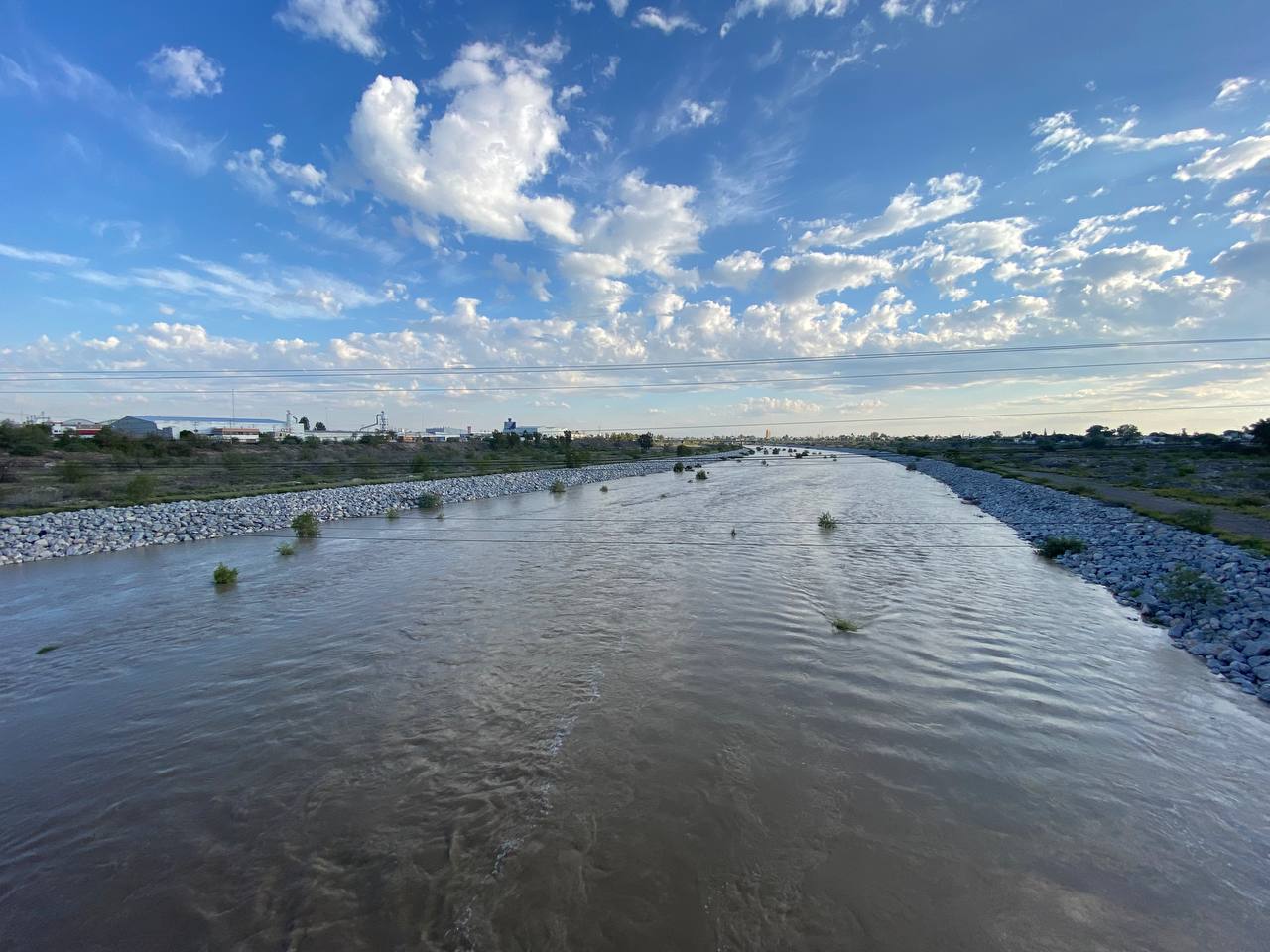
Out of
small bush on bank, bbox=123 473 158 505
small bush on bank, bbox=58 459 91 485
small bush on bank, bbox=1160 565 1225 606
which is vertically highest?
small bush on bank, bbox=58 459 91 485

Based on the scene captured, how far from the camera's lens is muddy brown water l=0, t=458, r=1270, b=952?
3.76 m

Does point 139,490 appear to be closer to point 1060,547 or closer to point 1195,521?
point 1060,547

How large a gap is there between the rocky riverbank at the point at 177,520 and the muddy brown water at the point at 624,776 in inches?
278

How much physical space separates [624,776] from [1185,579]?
494 inches

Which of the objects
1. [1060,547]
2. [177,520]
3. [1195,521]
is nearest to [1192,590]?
[1060,547]

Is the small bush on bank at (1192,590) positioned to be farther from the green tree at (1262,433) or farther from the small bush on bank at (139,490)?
the green tree at (1262,433)

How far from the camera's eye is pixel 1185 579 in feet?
34.8

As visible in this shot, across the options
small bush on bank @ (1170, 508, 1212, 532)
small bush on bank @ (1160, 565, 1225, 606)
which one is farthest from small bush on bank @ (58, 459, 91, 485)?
small bush on bank @ (1170, 508, 1212, 532)

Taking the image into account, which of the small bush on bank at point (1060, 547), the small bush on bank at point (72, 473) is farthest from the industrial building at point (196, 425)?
the small bush on bank at point (1060, 547)

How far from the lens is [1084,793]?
16.6ft

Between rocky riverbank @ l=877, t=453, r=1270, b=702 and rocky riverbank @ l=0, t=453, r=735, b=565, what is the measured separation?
2698 centimetres

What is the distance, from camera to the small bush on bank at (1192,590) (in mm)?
9930

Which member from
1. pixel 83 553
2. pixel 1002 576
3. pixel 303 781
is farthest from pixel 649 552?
pixel 83 553

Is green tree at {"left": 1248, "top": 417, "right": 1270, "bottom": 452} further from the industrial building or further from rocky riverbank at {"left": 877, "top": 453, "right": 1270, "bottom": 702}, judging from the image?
the industrial building
